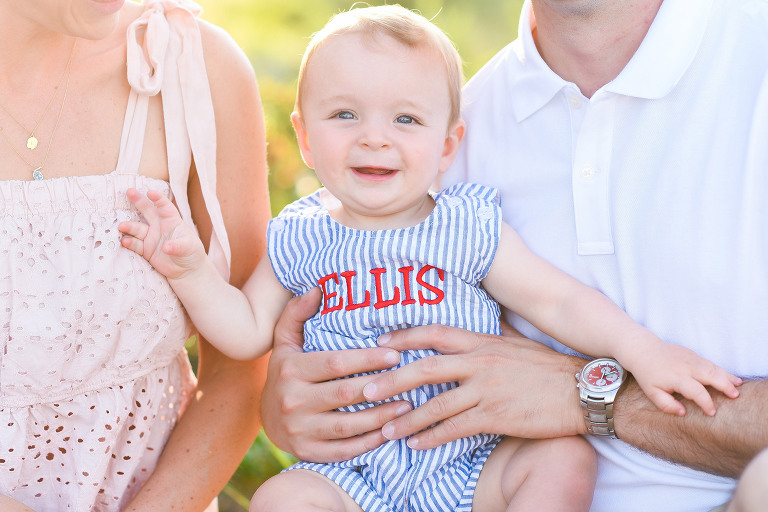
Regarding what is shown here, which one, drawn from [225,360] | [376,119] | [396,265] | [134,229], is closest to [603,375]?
[396,265]

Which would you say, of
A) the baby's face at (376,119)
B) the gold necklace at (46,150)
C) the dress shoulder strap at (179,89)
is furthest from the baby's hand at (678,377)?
the gold necklace at (46,150)

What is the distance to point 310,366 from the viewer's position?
2188 mm

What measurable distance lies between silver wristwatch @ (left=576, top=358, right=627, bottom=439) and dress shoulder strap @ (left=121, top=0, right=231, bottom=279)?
3.31 feet

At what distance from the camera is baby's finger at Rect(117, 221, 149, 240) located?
2080 millimetres

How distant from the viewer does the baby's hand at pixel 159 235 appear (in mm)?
2092

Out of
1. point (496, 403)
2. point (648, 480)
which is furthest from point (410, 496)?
point (648, 480)

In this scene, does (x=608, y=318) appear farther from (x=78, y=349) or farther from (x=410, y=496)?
(x=78, y=349)

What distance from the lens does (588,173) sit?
2137mm

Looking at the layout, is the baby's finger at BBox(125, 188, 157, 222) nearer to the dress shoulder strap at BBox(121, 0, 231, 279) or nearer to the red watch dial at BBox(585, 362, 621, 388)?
the dress shoulder strap at BBox(121, 0, 231, 279)

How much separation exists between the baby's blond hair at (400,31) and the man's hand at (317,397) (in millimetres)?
656

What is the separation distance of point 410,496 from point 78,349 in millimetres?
880

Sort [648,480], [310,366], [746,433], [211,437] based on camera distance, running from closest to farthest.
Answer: [746,433] < [648,480] < [310,366] < [211,437]

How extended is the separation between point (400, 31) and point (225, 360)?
107 cm

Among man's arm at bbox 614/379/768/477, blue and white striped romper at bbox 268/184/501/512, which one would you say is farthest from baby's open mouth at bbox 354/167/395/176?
man's arm at bbox 614/379/768/477
